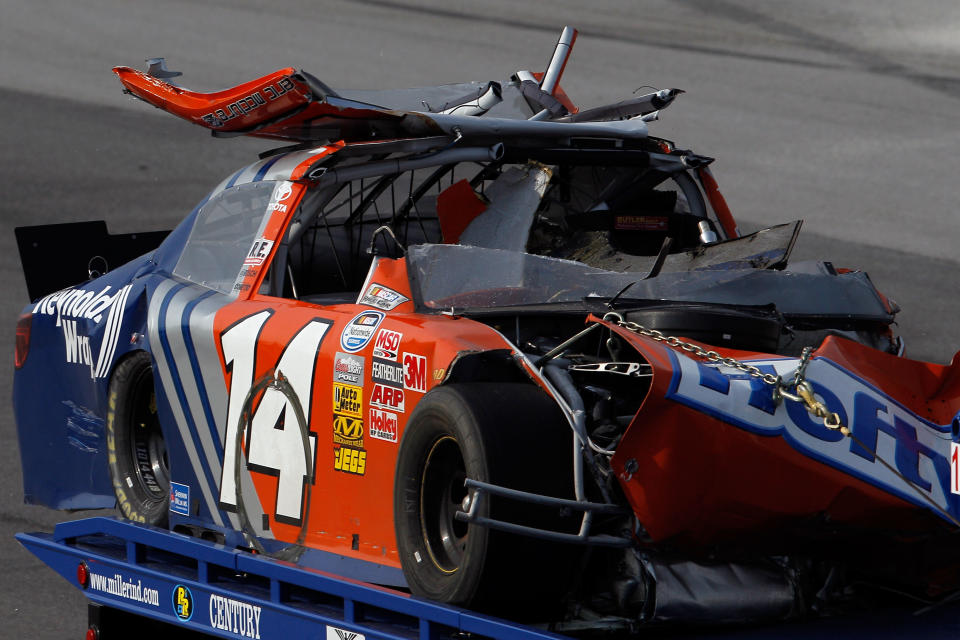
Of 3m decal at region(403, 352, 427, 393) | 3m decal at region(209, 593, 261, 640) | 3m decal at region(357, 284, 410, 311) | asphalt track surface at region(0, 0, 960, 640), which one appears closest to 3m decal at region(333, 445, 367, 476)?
3m decal at region(403, 352, 427, 393)

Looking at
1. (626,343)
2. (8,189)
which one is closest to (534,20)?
(8,189)

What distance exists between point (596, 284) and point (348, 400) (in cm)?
102

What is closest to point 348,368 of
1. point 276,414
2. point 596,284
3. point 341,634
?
point 276,414

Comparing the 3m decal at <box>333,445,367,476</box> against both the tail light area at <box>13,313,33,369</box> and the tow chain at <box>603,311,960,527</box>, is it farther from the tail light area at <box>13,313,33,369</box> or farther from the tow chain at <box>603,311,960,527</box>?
the tail light area at <box>13,313,33,369</box>

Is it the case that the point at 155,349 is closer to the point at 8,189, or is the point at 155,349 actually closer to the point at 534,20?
the point at 8,189

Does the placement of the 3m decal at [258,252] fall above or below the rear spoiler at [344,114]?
below

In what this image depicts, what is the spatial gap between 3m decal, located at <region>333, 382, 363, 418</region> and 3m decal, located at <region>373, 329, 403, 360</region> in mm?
152

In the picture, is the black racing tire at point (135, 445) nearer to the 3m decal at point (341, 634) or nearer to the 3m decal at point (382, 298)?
the 3m decal at point (382, 298)

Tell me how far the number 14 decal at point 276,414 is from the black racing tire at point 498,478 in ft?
2.45

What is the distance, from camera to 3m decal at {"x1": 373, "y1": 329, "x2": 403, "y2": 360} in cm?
507

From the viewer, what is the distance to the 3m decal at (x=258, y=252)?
607 cm

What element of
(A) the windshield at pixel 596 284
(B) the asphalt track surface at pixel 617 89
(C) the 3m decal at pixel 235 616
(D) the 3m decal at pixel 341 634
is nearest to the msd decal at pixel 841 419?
(A) the windshield at pixel 596 284

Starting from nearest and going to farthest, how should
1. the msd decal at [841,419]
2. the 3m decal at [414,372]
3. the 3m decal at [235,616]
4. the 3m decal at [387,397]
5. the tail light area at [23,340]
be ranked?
the msd decal at [841,419], the 3m decal at [414,372], the 3m decal at [387,397], the 3m decal at [235,616], the tail light area at [23,340]

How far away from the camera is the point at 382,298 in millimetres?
5445
